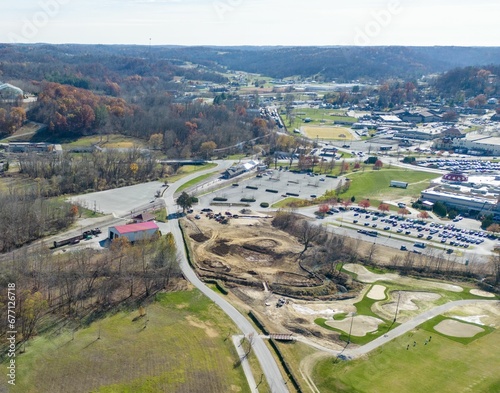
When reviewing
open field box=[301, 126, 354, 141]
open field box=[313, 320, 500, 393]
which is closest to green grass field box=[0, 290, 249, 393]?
open field box=[313, 320, 500, 393]

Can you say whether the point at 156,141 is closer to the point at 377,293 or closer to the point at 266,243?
the point at 266,243

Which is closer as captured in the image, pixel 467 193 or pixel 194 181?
pixel 467 193

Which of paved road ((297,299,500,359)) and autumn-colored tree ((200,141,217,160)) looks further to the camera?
autumn-colored tree ((200,141,217,160))

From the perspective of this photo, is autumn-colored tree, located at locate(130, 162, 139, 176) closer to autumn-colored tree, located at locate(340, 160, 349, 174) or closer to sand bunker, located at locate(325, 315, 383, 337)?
autumn-colored tree, located at locate(340, 160, 349, 174)

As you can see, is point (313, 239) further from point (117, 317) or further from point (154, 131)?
point (154, 131)

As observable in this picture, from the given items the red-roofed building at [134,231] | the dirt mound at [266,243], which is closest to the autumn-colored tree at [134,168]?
the red-roofed building at [134,231]

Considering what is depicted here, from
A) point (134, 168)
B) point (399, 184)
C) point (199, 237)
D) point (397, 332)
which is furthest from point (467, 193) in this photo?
point (134, 168)

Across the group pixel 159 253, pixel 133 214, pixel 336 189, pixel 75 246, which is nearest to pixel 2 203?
pixel 75 246
